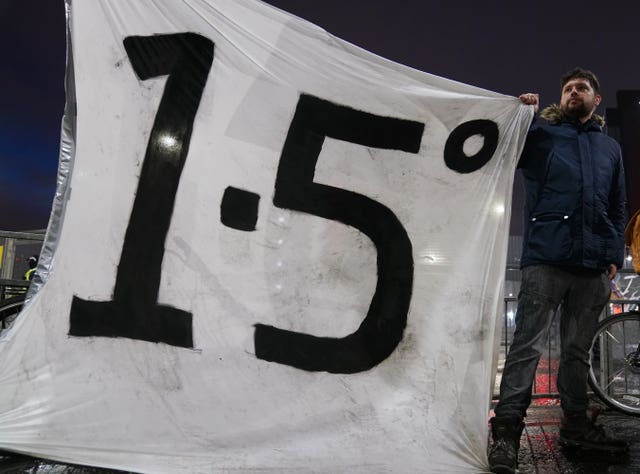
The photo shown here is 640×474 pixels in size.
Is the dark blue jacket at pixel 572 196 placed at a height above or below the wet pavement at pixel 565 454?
above

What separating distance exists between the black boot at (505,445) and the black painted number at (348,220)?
28.8 inches

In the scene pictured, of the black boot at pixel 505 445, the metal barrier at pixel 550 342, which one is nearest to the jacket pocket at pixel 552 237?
the black boot at pixel 505 445

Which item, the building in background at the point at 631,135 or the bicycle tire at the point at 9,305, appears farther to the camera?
the building in background at the point at 631,135

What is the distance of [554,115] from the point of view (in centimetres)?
307

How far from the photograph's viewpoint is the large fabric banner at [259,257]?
97.1 inches

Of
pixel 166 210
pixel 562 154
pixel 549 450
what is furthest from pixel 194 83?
Result: pixel 549 450

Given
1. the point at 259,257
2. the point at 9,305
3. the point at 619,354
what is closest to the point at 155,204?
the point at 259,257

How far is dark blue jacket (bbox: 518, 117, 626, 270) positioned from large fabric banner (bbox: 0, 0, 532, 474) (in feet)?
0.93

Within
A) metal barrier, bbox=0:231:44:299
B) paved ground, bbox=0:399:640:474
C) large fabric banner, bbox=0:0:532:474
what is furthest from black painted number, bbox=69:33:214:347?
metal barrier, bbox=0:231:44:299

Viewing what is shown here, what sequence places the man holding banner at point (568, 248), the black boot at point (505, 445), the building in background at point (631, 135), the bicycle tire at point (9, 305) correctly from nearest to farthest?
the black boot at point (505, 445)
the man holding banner at point (568, 248)
the bicycle tire at point (9, 305)
the building in background at point (631, 135)

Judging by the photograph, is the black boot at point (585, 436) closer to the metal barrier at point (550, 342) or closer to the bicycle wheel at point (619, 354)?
the metal barrier at point (550, 342)

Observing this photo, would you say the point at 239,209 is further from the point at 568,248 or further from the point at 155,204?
the point at 568,248

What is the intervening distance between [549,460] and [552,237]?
1.28m

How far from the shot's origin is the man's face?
3.06 m
